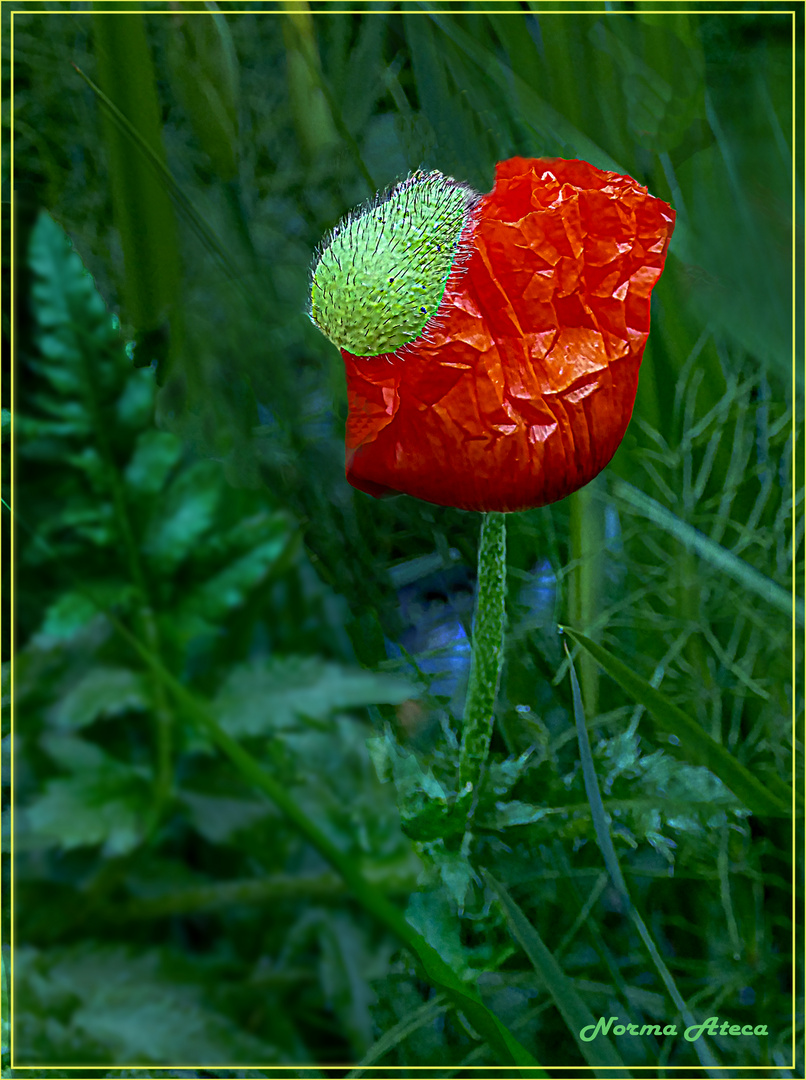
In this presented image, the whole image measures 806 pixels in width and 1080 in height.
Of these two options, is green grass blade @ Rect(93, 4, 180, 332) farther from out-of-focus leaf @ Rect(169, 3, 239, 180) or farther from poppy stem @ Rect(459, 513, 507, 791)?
poppy stem @ Rect(459, 513, 507, 791)

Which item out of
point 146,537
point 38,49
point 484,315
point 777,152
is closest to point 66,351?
point 146,537

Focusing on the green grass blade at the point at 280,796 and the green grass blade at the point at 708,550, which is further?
the green grass blade at the point at 708,550

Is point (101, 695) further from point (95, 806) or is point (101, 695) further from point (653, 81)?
point (653, 81)

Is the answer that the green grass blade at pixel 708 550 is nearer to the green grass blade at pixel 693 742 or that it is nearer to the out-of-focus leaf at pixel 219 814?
the green grass blade at pixel 693 742

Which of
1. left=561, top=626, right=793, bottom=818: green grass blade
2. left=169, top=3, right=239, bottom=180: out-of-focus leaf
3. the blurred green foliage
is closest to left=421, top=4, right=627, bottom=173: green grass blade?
the blurred green foliage

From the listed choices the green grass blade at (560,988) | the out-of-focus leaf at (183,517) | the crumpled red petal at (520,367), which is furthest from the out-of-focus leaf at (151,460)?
the green grass blade at (560,988)

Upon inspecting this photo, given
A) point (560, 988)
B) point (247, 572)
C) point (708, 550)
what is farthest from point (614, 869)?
point (247, 572)
